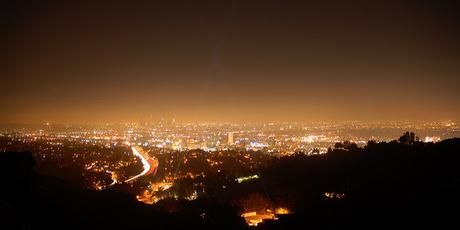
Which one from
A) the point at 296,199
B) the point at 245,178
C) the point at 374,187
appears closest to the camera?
the point at 374,187

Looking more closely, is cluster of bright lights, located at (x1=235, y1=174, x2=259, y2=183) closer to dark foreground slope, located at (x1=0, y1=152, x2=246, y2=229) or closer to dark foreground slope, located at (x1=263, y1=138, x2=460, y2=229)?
dark foreground slope, located at (x1=263, y1=138, x2=460, y2=229)

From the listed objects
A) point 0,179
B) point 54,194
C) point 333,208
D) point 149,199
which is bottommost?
point 149,199

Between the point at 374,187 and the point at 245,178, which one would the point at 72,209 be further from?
the point at 245,178

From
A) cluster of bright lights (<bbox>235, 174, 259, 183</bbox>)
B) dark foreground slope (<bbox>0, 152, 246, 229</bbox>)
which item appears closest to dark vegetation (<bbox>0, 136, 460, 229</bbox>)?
dark foreground slope (<bbox>0, 152, 246, 229</bbox>)

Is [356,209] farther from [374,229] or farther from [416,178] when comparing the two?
[416,178]

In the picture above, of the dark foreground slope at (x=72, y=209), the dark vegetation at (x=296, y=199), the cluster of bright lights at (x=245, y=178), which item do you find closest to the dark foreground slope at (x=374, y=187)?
the dark vegetation at (x=296, y=199)

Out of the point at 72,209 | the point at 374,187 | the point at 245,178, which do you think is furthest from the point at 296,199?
the point at 72,209

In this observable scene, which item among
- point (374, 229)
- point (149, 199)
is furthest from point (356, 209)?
point (149, 199)

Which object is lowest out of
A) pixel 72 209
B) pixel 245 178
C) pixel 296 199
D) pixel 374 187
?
pixel 245 178

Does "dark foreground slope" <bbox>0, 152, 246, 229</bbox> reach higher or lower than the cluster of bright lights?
higher
